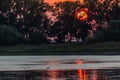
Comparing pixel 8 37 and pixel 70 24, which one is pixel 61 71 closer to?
pixel 8 37

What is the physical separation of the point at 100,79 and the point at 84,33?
68.9m

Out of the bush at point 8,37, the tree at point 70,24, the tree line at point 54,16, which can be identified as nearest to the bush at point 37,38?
the tree line at point 54,16

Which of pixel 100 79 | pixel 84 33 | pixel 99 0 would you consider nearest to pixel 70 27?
pixel 84 33

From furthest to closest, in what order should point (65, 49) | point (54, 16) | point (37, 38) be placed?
1. point (54, 16)
2. point (37, 38)
3. point (65, 49)

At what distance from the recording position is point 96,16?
9119cm

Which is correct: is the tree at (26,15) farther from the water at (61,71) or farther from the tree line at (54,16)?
the water at (61,71)

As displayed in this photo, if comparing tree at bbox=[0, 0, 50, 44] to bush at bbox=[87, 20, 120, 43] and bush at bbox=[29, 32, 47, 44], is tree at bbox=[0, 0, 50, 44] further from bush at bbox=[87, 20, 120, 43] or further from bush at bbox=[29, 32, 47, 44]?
bush at bbox=[87, 20, 120, 43]

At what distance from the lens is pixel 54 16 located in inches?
3610

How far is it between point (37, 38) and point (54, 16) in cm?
1198

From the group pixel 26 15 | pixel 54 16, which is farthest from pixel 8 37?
pixel 54 16

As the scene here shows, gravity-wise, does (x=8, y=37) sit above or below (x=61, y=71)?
below

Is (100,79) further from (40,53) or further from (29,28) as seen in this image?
(29,28)

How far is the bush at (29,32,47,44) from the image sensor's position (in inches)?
3140

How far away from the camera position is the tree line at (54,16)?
86500mm
